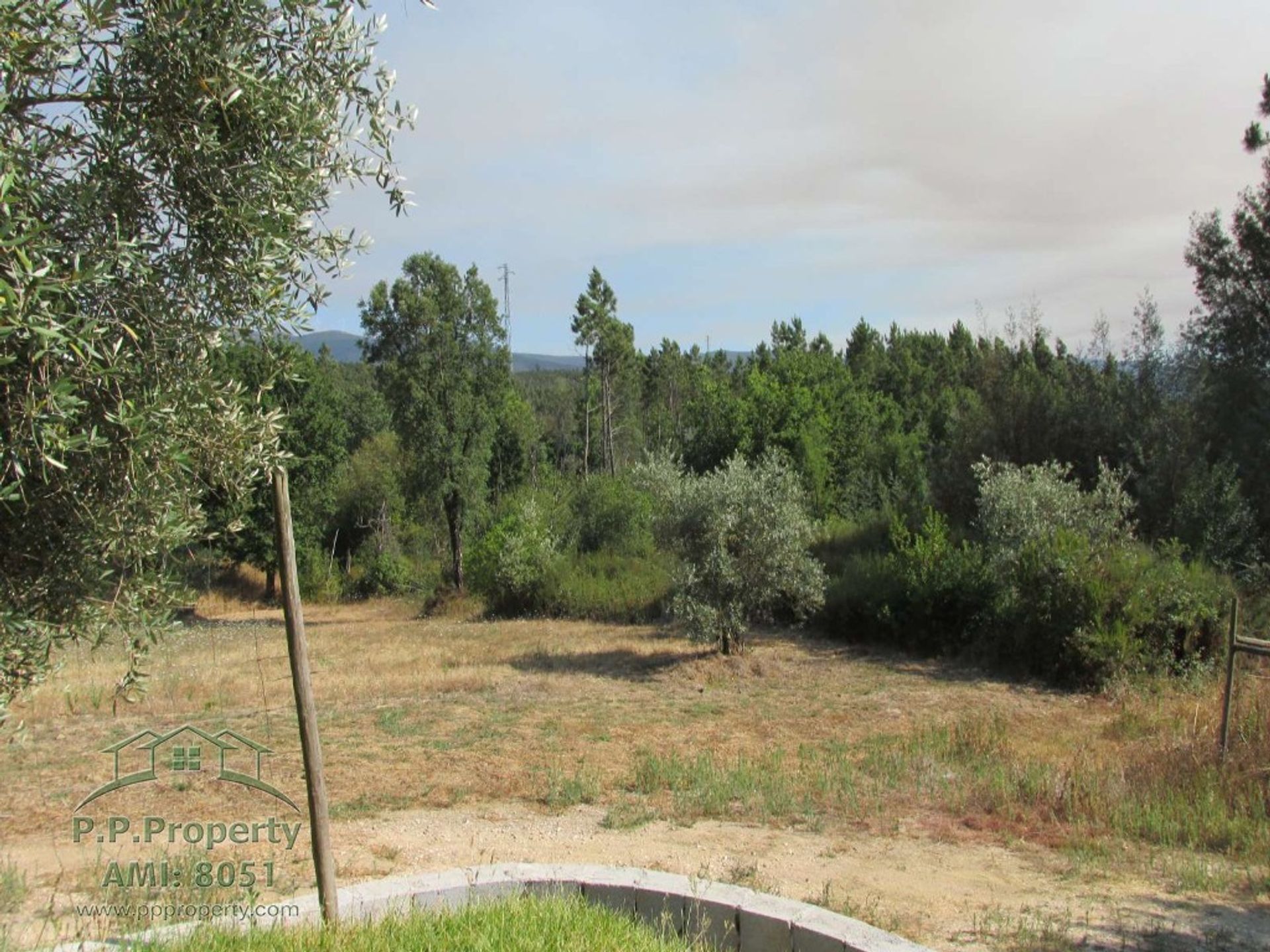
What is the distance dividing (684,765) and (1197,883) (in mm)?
4037

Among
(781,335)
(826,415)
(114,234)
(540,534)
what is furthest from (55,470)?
(781,335)

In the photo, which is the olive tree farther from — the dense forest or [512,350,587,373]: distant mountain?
[512,350,587,373]: distant mountain

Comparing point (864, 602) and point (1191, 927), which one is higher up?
point (1191, 927)

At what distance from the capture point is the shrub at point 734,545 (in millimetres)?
14320

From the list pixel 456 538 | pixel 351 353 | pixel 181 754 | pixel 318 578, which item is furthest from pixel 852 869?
pixel 351 353

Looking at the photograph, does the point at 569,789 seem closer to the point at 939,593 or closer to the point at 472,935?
the point at 472,935

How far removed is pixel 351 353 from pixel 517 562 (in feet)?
212

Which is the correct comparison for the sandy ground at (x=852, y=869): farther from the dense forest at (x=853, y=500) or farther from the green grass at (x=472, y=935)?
the dense forest at (x=853, y=500)

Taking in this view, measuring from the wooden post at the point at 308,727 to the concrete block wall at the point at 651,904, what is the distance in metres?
0.25

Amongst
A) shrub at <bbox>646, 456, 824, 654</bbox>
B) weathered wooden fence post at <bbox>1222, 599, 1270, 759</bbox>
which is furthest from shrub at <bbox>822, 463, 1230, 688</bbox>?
weathered wooden fence post at <bbox>1222, 599, 1270, 759</bbox>

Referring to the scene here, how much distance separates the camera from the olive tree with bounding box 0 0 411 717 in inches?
114

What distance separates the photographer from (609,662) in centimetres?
1584

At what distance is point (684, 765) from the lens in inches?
328

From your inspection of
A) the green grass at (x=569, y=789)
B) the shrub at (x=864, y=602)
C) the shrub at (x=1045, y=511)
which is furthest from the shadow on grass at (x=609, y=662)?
the green grass at (x=569, y=789)
